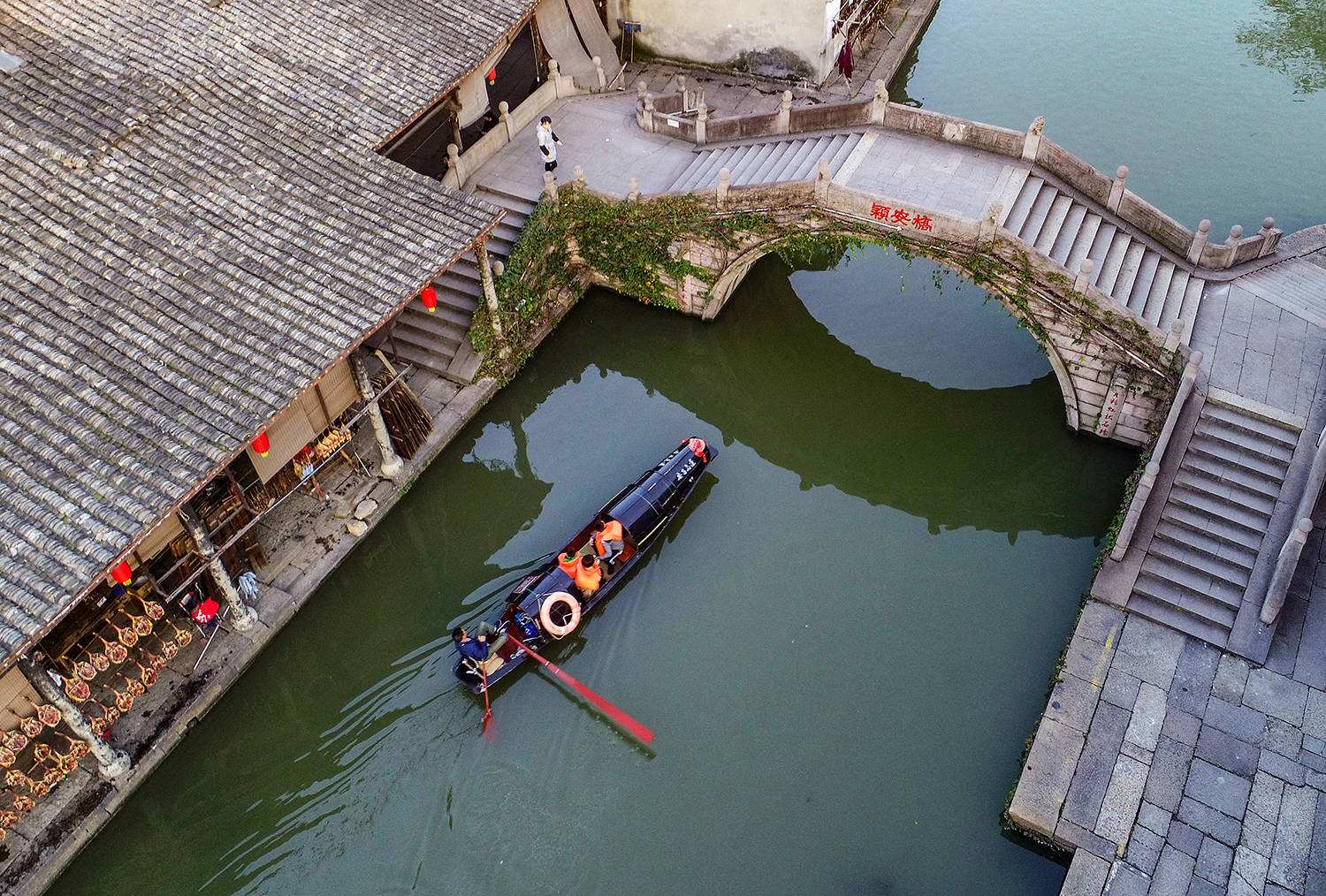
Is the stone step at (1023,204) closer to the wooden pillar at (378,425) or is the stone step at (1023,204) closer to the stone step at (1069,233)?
the stone step at (1069,233)

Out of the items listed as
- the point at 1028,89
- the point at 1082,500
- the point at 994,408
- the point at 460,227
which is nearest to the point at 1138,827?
the point at 1082,500

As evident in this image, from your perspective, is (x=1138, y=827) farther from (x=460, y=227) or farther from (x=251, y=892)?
(x=460, y=227)

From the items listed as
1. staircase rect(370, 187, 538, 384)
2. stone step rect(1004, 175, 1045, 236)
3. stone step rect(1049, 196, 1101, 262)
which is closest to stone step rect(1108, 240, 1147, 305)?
stone step rect(1049, 196, 1101, 262)

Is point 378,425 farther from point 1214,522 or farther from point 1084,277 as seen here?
point 1214,522

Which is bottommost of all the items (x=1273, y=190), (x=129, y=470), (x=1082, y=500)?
(x=129, y=470)

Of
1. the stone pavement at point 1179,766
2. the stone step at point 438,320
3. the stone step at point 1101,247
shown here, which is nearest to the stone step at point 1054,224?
the stone step at point 1101,247

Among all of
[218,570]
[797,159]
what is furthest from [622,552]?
[797,159]
